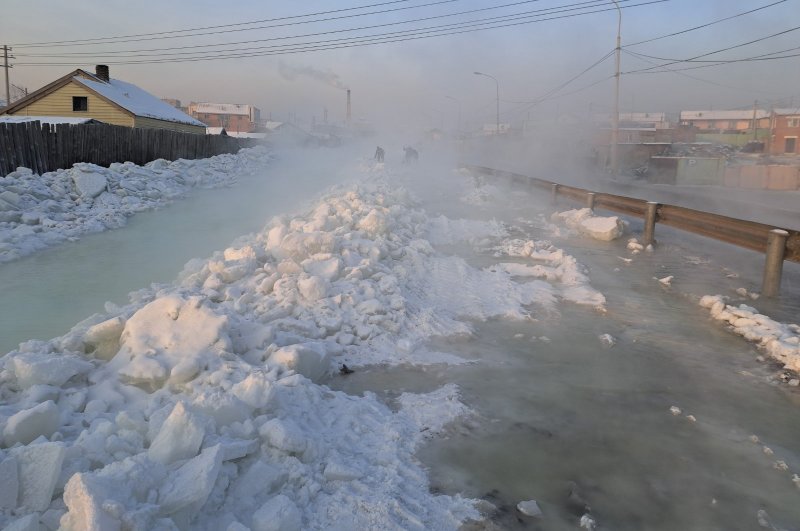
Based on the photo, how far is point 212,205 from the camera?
1767 cm

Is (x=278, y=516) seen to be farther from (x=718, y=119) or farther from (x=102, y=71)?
(x=718, y=119)

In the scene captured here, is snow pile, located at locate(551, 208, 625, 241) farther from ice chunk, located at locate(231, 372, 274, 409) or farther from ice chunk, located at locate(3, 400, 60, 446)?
ice chunk, located at locate(3, 400, 60, 446)

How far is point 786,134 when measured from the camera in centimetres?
6112

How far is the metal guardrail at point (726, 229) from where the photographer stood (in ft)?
24.3

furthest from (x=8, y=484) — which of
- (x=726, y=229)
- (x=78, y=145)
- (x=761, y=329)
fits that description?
(x=78, y=145)

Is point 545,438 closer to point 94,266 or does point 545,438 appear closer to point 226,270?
point 226,270

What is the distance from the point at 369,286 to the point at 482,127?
130 metres

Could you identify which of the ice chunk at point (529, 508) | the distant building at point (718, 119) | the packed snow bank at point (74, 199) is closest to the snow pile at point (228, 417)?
the ice chunk at point (529, 508)

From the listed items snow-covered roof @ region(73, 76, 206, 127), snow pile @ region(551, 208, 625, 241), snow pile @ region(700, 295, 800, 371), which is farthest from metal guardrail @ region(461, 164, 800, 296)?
snow-covered roof @ region(73, 76, 206, 127)

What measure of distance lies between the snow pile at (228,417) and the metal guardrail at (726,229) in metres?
4.65

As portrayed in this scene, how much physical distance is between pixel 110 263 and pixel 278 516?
832 centimetres

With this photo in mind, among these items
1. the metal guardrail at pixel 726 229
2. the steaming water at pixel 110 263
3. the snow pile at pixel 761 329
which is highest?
the metal guardrail at pixel 726 229

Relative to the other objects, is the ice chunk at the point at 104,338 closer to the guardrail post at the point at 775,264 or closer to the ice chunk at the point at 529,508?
the ice chunk at the point at 529,508

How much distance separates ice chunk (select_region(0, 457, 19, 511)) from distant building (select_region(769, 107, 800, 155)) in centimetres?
7199
